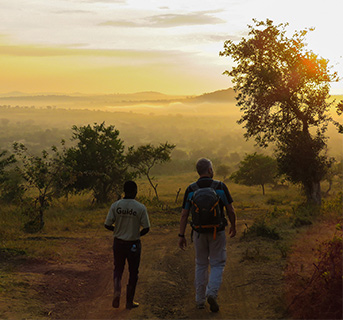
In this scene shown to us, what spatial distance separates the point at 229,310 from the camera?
7.36 m

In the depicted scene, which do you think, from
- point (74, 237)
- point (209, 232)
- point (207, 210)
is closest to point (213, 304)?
point (209, 232)

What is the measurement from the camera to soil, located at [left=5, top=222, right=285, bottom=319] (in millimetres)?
7530

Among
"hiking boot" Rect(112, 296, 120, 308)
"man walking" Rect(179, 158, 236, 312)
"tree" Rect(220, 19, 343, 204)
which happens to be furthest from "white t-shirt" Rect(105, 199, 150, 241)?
"tree" Rect(220, 19, 343, 204)

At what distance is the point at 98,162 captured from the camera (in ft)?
102

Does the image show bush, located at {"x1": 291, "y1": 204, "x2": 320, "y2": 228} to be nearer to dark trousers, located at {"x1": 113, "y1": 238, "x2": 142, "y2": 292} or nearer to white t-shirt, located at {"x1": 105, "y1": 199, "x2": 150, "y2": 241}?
dark trousers, located at {"x1": 113, "y1": 238, "x2": 142, "y2": 292}

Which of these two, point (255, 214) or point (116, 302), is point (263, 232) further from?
point (255, 214)

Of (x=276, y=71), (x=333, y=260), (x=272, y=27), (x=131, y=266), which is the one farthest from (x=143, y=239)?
(x=272, y=27)

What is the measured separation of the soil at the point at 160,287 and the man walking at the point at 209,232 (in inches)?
16.4

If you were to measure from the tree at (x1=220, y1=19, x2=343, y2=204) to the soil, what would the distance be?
11.5m

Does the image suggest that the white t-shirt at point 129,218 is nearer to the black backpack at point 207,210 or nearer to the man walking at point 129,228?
the man walking at point 129,228

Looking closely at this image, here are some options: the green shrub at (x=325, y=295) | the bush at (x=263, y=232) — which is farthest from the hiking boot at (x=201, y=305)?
the bush at (x=263, y=232)

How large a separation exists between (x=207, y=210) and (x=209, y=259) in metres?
0.98

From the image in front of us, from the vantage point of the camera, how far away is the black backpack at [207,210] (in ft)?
23.4

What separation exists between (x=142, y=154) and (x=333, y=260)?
3163cm
